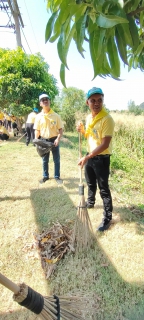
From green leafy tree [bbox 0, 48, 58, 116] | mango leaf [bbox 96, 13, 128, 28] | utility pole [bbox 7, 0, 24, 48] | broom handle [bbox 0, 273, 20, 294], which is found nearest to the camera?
mango leaf [bbox 96, 13, 128, 28]

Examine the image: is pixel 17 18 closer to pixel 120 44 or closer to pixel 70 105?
pixel 70 105

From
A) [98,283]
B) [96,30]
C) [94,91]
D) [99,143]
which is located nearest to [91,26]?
[96,30]

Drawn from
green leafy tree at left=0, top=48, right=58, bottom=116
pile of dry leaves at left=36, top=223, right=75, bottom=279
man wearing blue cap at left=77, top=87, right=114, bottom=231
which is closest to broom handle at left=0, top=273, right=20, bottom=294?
pile of dry leaves at left=36, top=223, right=75, bottom=279

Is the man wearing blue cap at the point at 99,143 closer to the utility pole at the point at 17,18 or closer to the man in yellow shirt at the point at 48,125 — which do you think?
the man in yellow shirt at the point at 48,125

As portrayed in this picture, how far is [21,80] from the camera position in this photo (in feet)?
28.4

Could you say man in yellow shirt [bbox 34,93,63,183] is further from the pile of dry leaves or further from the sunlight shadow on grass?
the sunlight shadow on grass

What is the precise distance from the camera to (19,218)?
303 cm

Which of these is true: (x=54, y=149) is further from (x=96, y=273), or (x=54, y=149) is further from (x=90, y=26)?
(x=90, y=26)

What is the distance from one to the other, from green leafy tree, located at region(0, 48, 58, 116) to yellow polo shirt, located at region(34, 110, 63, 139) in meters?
5.53

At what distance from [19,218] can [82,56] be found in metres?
2.77

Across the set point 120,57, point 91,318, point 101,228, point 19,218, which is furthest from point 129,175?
point 120,57

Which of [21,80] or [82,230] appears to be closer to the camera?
[82,230]

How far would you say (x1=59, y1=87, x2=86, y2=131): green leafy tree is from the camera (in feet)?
53.3

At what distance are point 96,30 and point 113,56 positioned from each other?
111 mm
